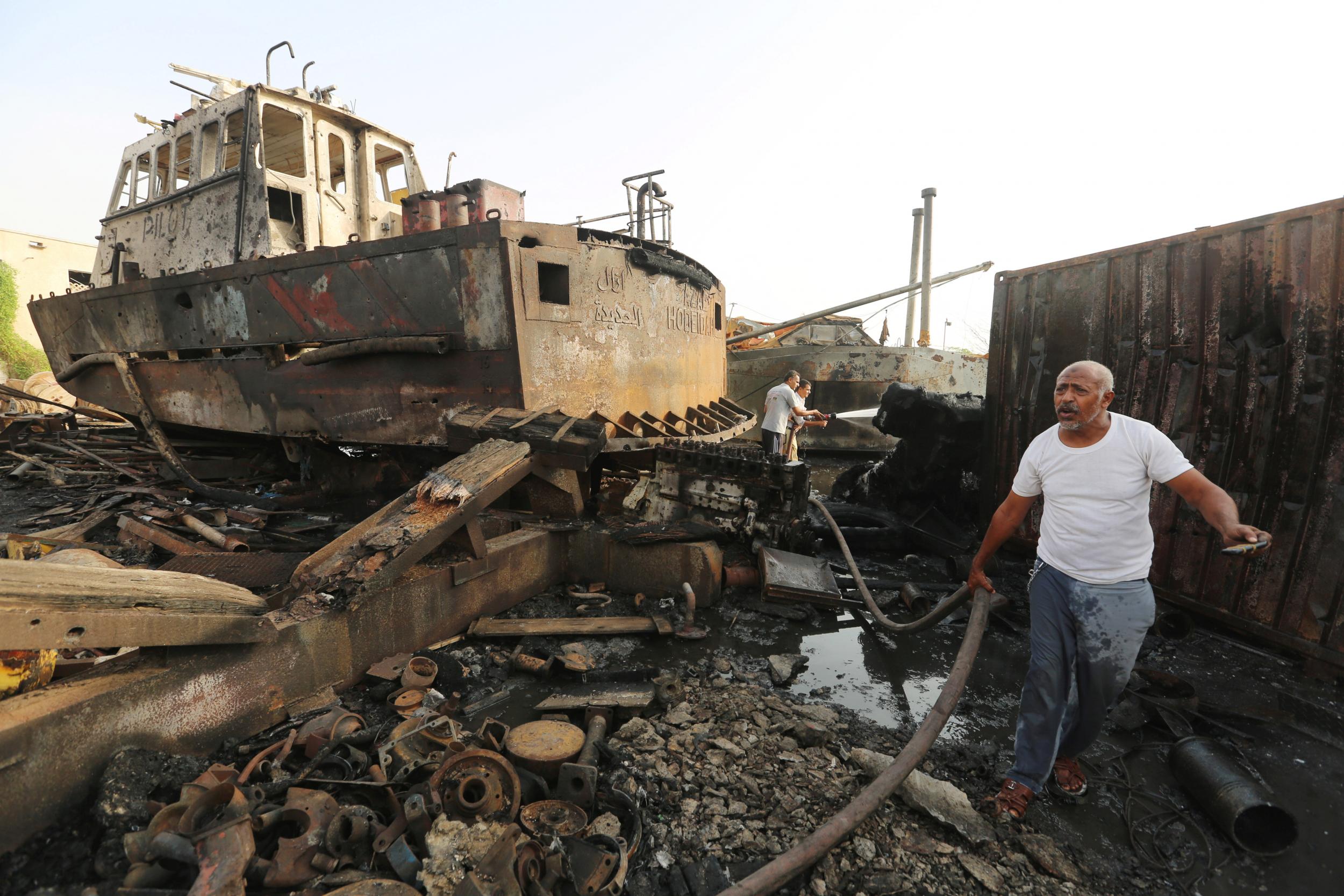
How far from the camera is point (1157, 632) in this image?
4.36 meters

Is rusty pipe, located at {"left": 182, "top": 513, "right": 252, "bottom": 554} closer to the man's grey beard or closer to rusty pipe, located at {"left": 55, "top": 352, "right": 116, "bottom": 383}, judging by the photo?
rusty pipe, located at {"left": 55, "top": 352, "right": 116, "bottom": 383}

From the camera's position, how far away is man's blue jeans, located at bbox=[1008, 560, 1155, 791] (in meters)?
2.44

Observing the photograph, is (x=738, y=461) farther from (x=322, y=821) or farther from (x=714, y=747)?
(x=322, y=821)

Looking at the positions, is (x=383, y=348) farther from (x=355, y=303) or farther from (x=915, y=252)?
(x=915, y=252)

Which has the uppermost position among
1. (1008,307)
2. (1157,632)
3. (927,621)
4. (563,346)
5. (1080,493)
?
(1008,307)

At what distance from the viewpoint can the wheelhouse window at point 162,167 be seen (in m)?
7.93

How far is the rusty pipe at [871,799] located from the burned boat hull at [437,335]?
3.31m

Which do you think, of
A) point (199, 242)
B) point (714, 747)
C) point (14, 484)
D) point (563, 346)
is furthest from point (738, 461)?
point (14, 484)

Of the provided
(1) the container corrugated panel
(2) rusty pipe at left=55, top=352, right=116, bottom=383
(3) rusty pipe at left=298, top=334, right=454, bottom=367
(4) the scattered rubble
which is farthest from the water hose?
(2) rusty pipe at left=55, top=352, right=116, bottom=383

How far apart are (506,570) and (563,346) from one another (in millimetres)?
2086

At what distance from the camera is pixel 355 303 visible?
538 centimetres

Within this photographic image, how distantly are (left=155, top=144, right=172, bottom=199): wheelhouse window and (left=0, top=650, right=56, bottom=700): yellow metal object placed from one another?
8.42 metres

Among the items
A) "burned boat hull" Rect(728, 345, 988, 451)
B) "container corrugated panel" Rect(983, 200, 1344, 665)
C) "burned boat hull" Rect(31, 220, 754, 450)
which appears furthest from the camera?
"burned boat hull" Rect(728, 345, 988, 451)

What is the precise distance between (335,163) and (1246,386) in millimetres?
10568
